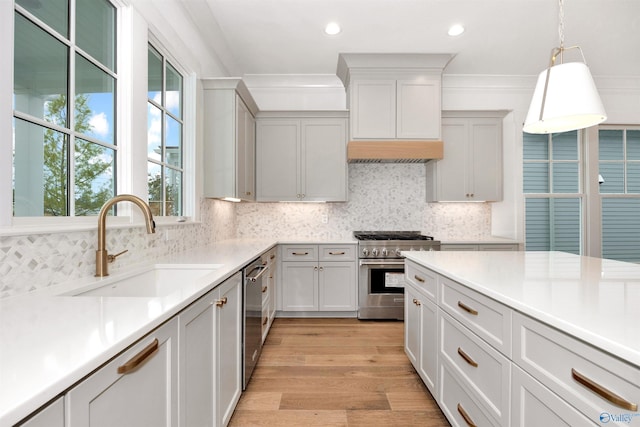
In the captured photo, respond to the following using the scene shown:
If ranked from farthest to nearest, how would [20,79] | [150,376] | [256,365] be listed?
[256,365]
[20,79]
[150,376]

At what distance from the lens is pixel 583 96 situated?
4.69 feet

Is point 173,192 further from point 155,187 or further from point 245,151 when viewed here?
point 245,151

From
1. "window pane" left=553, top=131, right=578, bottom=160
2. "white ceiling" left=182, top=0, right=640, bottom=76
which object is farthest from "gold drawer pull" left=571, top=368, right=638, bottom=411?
"window pane" left=553, top=131, right=578, bottom=160

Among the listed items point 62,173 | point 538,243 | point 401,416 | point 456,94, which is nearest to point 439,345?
point 401,416

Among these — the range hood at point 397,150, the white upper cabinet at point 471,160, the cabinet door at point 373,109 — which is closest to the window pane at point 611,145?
the white upper cabinet at point 471,160

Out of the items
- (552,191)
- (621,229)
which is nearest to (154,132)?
(552,191)

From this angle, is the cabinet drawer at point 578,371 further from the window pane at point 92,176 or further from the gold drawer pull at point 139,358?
the window pane at point 92,176

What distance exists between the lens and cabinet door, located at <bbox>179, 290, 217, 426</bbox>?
112cm

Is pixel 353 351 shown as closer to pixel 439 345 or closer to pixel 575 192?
pixel 439 345

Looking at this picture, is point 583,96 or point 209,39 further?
point 209,39

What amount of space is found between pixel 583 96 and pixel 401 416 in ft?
6.25

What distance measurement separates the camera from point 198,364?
4.14 ft

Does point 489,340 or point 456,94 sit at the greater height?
point 456,94

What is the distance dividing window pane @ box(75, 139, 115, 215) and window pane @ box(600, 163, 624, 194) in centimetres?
525
